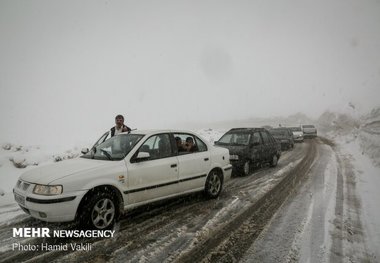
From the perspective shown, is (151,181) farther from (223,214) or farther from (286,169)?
(286,169)

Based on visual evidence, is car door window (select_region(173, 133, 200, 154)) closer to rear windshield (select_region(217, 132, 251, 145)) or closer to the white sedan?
the white sedan

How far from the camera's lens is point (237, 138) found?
34.4ft

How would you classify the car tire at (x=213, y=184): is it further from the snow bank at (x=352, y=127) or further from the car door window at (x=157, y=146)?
the snow bank at (x=352, y=127)

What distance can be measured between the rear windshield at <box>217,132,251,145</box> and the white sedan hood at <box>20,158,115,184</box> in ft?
21.0

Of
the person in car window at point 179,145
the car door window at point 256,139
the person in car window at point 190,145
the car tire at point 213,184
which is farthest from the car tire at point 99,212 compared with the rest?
the car door window at point 256,139

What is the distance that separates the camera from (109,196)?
4.43m

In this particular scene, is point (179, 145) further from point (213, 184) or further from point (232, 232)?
point (232, 232)

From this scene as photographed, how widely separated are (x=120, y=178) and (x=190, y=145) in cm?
210

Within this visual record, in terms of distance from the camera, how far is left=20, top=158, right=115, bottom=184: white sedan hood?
4160mm

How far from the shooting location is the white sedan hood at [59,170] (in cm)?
416

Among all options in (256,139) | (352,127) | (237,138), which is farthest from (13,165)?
(352,127)

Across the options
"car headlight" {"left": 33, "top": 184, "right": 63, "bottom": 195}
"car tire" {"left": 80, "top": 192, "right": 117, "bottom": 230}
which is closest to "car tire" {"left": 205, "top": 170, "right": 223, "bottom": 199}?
"car tire" {"left": 80, "top": 192, "right": 117, "bottom": 230}

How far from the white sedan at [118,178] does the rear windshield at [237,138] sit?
12.3ft

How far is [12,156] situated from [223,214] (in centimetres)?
855
